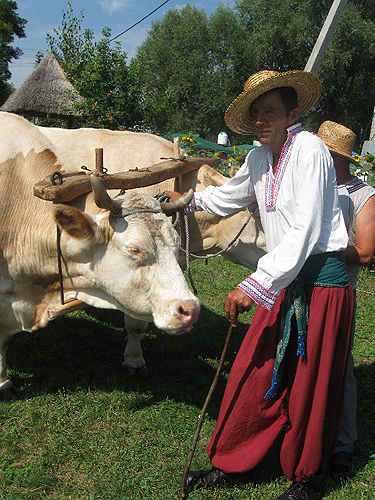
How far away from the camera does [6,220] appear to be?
321 centimetres

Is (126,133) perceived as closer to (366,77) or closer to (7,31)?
(366,77)

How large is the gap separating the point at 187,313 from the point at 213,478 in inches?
40.5

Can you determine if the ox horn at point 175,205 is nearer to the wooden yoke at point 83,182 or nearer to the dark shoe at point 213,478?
the wooden yoke at point 83,182

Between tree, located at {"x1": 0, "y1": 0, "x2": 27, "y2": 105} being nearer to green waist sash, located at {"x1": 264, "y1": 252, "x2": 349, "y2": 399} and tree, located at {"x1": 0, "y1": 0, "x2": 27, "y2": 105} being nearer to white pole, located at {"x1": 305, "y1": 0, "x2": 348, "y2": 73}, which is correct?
white pole, located at {"x1": 305, "y1": 0, "x2": 348, "y2": 73}

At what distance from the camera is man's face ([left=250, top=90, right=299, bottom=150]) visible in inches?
98.5

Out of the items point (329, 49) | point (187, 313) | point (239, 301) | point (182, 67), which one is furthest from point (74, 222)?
point (182, 67)

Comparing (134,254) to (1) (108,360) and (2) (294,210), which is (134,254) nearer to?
(2) (294,210)

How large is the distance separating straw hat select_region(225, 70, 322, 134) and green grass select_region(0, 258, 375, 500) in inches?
85.8

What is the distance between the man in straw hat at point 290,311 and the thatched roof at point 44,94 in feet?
50.1

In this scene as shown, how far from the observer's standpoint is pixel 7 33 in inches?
1267

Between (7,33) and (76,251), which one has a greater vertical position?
(7,33)

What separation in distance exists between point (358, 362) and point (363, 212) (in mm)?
2270

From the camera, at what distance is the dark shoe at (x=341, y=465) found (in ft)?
9.44

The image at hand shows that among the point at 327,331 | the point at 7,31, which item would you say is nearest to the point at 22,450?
the point at 327,331
